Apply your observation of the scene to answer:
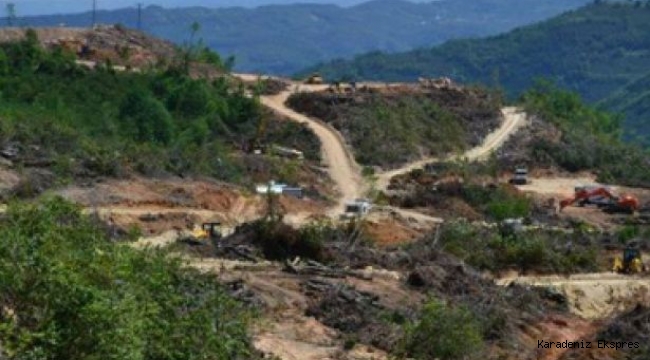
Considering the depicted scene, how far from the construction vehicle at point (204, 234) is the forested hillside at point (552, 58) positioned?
101055mm

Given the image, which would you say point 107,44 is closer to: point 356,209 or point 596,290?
point 356,209

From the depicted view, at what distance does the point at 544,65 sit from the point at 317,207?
10904 centimetres

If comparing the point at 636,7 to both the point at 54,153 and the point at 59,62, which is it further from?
the point at 54,153

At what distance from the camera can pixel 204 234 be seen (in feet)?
92.1

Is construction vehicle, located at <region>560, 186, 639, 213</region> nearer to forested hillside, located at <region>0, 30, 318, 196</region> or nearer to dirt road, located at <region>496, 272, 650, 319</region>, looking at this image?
forested hillside, located at <region>0, 30, 318, 196</region>

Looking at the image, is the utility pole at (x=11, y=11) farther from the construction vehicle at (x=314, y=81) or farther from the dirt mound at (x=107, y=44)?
the construction vehicle at (x=314, y=81)

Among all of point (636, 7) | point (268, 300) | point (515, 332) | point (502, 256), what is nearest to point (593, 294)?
point (502, 256)

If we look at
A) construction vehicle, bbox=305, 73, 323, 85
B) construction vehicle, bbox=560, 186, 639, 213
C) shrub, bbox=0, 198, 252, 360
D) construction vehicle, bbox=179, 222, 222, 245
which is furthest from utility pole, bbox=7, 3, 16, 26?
shrub, bbox=0, 198, 252, 360

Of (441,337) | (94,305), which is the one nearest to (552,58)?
(441,337)

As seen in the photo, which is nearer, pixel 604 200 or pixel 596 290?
pixel 596 290

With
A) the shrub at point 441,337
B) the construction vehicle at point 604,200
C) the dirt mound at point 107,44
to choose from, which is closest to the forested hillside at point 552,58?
the dirt mound at point 107,44

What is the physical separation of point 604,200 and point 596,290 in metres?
17.3

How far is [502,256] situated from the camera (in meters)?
29.0

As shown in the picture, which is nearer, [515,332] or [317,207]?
[515,332]
